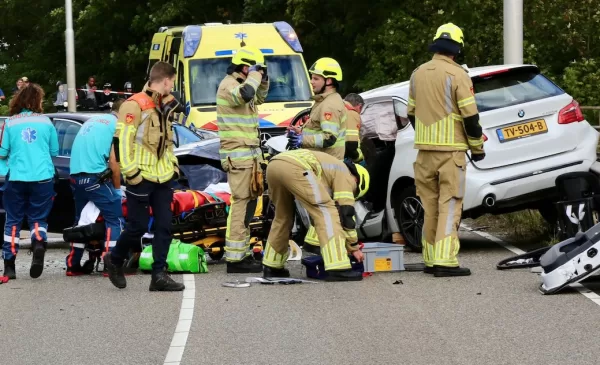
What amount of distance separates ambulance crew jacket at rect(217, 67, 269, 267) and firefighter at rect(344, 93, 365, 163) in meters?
0.92

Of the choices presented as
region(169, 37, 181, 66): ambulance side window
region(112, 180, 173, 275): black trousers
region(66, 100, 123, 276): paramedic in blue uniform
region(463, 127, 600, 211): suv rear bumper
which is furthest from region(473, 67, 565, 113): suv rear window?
region(169, 37, 181, 66): ambulance side window

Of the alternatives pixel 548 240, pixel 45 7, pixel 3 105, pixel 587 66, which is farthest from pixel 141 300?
pixel 45 7

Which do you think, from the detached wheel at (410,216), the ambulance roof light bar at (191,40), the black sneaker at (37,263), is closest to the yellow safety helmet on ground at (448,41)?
the detached wheel at (410,216)

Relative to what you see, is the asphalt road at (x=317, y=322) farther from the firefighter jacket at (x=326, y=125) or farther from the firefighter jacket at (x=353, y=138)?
the firefighter jacket at (x=353, y=138)

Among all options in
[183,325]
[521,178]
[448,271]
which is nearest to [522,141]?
[521,178]

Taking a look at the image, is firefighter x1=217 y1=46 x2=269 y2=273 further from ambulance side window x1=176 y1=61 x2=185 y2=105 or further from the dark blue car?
ambulance side window x1=176 y1=61 x2=185 y2=105

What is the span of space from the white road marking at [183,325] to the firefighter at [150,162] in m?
0.33

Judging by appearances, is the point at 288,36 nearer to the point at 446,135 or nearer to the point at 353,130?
the point at 353,130

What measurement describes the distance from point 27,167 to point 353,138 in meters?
2.98

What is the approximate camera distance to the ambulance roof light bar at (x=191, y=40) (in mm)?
21797

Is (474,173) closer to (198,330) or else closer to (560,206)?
(560,206)

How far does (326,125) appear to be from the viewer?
1216cm

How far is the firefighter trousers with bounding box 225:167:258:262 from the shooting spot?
12602 mm

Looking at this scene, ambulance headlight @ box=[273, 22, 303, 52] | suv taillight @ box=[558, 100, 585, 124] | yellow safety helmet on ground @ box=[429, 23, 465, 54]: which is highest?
yellow safety helmet on ground @ box=[429, 23, 465, 54]
